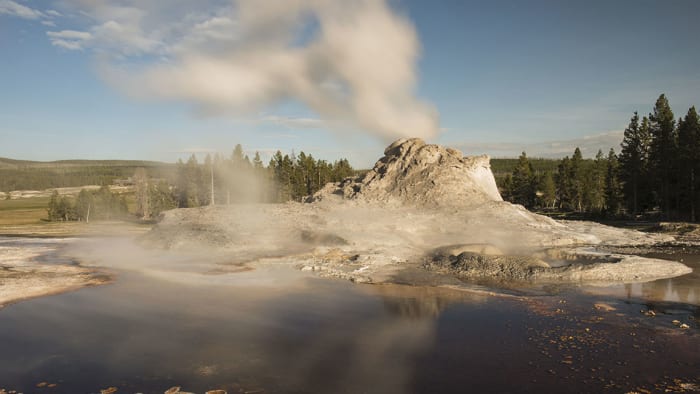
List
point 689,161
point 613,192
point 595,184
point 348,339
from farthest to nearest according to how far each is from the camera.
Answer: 1. point 595,184
2. point 613,192
3. point 689,161
4. point 348,339

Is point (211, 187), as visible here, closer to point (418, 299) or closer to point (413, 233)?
point (413, 233)

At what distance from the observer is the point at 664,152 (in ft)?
164

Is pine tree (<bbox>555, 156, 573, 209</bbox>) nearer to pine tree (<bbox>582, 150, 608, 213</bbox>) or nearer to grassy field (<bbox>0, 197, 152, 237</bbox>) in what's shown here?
pine tree (<bbox>582, 150, 608, 213</bbox>)

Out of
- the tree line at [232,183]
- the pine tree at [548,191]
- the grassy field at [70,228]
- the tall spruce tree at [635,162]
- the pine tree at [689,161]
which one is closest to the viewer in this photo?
the pine tree at [689,161]

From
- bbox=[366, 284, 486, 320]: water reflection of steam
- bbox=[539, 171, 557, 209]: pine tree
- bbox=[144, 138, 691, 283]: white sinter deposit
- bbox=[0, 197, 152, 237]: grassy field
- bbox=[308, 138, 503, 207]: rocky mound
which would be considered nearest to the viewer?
bbox=[366, 284, 486, 320]: water reflection of steam

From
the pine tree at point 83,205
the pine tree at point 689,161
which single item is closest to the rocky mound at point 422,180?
the pine tree at point 689,161

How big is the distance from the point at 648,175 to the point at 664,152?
3.61 m

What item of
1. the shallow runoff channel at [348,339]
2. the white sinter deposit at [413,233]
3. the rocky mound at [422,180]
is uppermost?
the rocky mound at [422,180]

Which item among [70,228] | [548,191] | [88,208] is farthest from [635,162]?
[88,208]

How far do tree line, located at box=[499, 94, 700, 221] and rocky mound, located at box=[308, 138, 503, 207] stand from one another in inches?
921

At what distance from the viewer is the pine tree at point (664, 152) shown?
48.8 meters

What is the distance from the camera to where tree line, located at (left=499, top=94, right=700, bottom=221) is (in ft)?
152

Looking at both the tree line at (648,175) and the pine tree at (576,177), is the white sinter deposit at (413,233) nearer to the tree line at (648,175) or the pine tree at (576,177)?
the tree line at (648,175)

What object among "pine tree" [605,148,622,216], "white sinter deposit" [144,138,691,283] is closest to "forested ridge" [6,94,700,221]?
"pine tree" [605,148,622,216]
